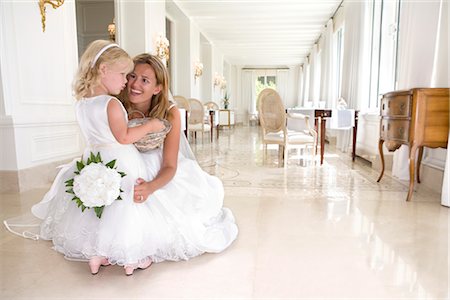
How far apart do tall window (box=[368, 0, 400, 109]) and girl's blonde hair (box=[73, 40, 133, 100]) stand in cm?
408

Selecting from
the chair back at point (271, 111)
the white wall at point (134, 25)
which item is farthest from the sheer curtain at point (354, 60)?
the white wall at point (134, 25)

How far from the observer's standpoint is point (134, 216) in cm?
147

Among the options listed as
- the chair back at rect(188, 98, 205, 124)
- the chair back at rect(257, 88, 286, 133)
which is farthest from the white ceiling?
the chair back at rect(257, 88, 286, 133)

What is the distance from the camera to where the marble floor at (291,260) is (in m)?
1.34

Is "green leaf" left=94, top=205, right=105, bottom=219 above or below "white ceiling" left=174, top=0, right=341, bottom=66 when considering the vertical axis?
below

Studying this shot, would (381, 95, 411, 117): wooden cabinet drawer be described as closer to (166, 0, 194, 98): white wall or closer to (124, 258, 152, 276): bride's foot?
(124, 258, 152, 276): bride's foot

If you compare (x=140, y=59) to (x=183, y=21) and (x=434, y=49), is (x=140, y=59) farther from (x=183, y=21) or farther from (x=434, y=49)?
(x=183, y=21)

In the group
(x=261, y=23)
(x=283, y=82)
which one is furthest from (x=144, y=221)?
(x=283, y=82)

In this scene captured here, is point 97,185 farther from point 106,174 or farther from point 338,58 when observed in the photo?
point 338,58

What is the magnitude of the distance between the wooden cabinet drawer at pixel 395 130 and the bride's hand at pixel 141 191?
2.31m

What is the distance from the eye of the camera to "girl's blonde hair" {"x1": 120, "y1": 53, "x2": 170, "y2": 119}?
161 cm

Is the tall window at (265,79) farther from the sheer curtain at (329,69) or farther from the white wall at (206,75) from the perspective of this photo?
the sheer curtain at (329,69)

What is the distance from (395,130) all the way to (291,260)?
196 cm

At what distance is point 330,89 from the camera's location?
830cm
